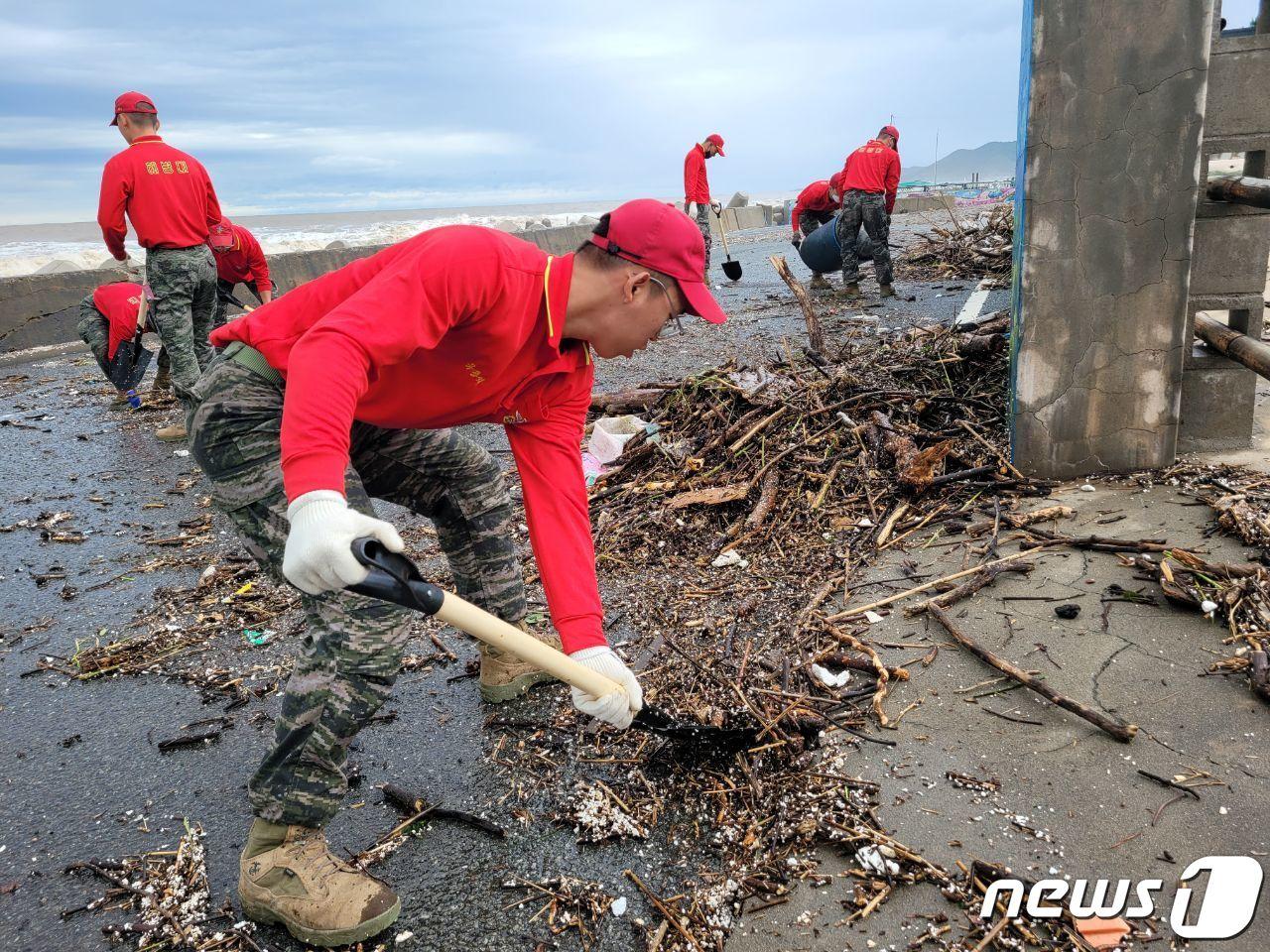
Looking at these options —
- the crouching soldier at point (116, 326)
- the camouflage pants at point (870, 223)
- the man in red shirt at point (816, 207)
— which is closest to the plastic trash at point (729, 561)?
the crouching soldier at point (116, 326)

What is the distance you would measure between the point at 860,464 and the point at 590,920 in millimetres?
2995

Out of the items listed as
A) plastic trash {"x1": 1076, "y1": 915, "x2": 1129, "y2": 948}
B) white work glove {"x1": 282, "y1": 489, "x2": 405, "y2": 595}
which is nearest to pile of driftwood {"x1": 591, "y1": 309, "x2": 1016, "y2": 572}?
plastic trash {"x1": 1076, "y1": 915, "x2": 1129, "y2": 948}

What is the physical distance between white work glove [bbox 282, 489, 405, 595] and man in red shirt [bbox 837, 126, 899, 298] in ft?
33.5

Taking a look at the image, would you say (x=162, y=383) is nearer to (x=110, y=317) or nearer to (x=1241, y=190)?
(x=110, y=317)

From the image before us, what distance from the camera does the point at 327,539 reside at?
1.76 metres

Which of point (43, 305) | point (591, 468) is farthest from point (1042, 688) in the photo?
point (43, 305)

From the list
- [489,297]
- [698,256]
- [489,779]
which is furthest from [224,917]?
[698,256]

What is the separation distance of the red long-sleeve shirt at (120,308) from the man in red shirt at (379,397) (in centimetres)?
687

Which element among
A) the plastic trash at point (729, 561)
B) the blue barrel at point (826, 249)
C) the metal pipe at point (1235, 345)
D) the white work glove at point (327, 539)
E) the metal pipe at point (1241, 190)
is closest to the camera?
the white work glove at point (327, 539)

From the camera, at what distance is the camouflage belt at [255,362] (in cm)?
231

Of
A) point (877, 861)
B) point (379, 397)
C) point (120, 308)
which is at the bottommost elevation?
point (877, 861)

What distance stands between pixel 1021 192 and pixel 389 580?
358 centimetres

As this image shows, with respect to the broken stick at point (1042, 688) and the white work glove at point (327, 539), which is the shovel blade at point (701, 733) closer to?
the broken stick at point (1042, 688)

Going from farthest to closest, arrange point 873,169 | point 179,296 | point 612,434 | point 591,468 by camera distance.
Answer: point 873,169 → point 179,296 → point 612,434 → point 591,468
